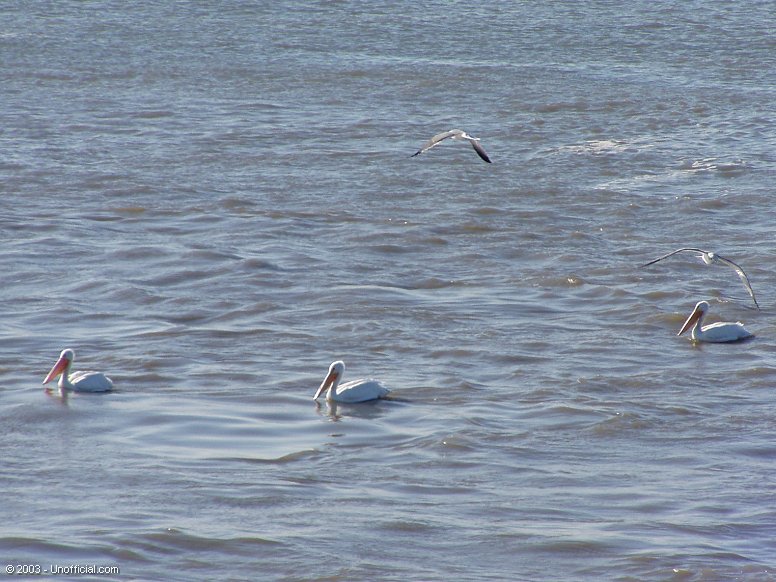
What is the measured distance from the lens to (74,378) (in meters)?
10.3

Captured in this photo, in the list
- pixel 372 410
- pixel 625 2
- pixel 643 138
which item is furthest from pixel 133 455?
pixel 625 2

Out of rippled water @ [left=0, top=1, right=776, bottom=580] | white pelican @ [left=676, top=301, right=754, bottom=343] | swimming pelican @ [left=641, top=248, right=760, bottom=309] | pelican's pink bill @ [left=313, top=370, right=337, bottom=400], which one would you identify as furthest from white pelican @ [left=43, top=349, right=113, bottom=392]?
white pelican @ [left=676, top=301, right=754, bottom=343]

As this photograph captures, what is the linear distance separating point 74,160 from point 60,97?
11.4 feet

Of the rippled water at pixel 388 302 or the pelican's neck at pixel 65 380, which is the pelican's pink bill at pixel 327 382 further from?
the pelican's neck at pixel 65 380

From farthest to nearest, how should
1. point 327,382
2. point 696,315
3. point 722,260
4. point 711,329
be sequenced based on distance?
1. point 722,260
2. point 696,315
3. point 711,329
4. point 327,382

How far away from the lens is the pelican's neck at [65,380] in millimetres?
10336

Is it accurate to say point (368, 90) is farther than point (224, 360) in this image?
Yes

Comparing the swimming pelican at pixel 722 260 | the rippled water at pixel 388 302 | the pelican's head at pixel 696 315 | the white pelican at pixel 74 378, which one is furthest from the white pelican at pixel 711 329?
the white pelican at pixel 74 378

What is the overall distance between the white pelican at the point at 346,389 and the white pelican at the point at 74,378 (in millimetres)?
1533

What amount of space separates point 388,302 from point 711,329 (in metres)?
2.78

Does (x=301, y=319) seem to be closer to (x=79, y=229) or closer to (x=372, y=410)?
(x=372, y=410)

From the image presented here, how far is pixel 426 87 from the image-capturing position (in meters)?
21.6

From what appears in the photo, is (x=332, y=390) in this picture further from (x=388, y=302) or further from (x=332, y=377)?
(x=388, y=302)

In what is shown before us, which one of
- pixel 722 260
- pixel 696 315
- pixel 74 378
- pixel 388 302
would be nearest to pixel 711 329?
pixel 696 315
